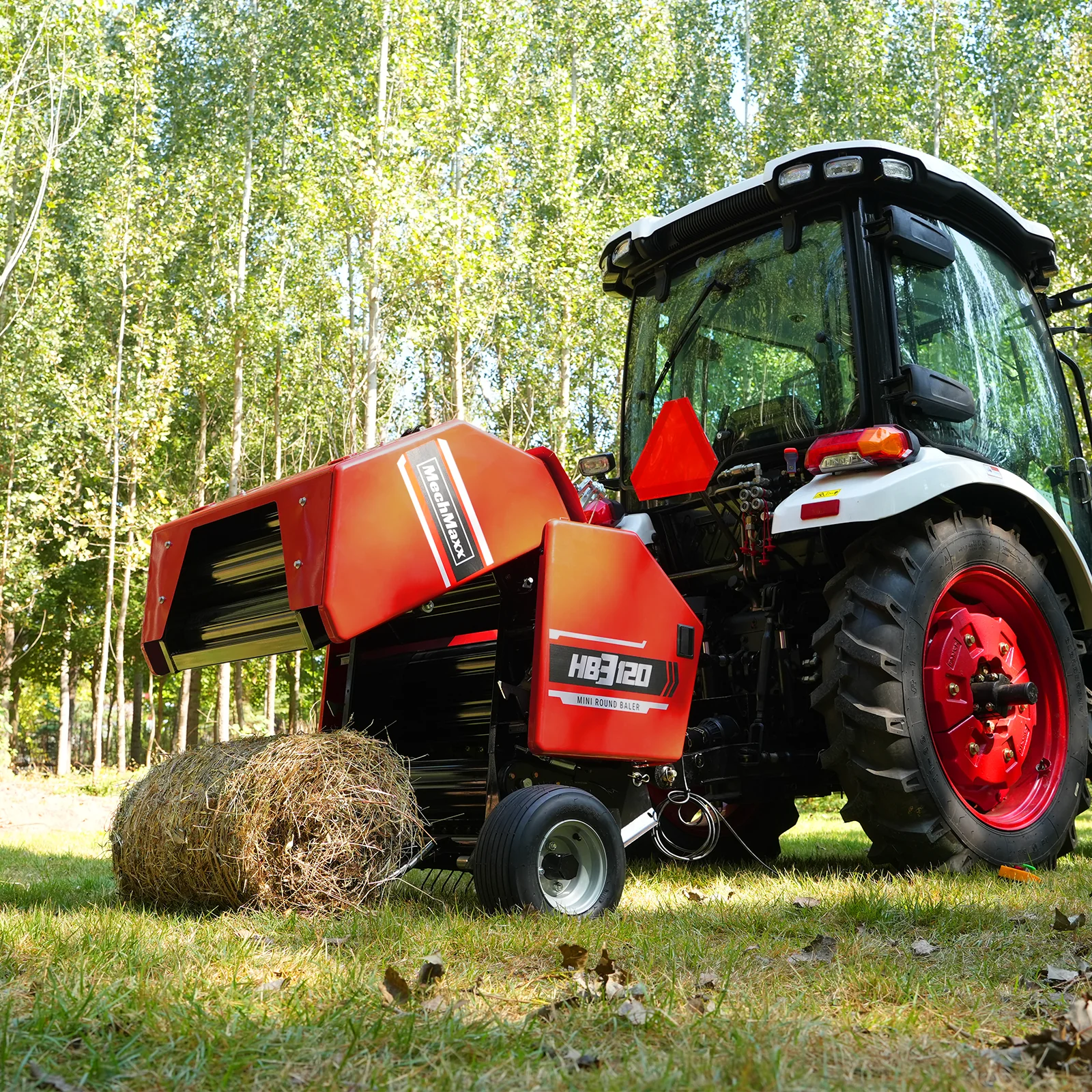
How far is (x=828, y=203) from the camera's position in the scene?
14.6ft

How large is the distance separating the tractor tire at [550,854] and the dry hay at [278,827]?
34 centimetres

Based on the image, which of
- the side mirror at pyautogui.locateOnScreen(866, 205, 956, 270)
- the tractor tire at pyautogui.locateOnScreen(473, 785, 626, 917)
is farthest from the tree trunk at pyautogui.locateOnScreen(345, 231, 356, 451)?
the tractor tire at pyautogui.locateOnScreen(473, 785, 626, 917)

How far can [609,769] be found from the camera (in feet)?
12.3

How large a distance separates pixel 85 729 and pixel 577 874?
5764cm

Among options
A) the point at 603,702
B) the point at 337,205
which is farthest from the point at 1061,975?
the point at 337,205

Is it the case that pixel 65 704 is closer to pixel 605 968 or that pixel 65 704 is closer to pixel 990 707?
pixel 990 707

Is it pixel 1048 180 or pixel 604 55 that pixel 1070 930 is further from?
pixel 604 55

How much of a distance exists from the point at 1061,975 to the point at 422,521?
2132 mm

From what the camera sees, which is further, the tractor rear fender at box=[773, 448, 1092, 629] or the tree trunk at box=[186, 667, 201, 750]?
the tree trunk at box=[186, 667, 201, 750]

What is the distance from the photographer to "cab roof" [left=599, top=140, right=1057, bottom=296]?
14.0ft

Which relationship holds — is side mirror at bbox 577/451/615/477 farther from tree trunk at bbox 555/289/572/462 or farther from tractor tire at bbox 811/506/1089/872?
tree trunk at bbox 555/289/572/462

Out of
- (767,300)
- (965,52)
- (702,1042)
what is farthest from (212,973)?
(965,52)

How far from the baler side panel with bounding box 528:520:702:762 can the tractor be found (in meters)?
0.01

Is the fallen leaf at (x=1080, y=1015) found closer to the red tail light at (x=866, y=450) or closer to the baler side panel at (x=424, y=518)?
the baler side panel at (x=424, y=518)
